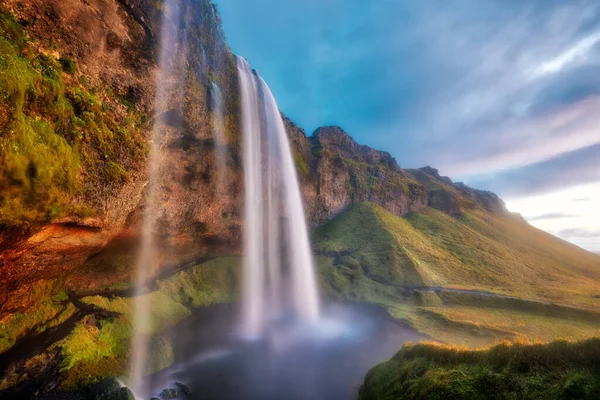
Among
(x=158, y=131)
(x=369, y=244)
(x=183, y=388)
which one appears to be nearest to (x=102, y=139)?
(x=158, y=131)

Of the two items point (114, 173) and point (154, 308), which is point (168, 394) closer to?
point (154, 308)

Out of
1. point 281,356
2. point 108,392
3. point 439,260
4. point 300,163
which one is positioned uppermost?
point 300,163

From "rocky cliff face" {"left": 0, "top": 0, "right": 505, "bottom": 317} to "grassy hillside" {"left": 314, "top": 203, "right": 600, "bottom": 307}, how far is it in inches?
839

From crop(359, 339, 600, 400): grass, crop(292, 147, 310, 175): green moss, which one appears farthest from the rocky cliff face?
crop(359, 339, 600, 400): grass

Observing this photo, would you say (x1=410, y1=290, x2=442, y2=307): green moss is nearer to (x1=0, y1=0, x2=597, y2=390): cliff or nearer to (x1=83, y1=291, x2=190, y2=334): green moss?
(x1=0, y1=0, x2=597, y2=390): cliff

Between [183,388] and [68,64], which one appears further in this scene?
[183,388]

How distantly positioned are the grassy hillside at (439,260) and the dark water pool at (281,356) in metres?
11.7

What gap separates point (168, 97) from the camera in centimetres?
1975

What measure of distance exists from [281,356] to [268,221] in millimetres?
18448

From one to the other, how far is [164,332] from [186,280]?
7458 mm

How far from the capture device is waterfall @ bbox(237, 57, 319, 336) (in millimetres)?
30453

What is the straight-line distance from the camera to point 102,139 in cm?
1482

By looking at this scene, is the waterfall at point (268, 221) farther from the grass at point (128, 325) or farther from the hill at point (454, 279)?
the hill at point (454, 279)

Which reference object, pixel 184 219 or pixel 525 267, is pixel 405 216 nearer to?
pixel 525 267
